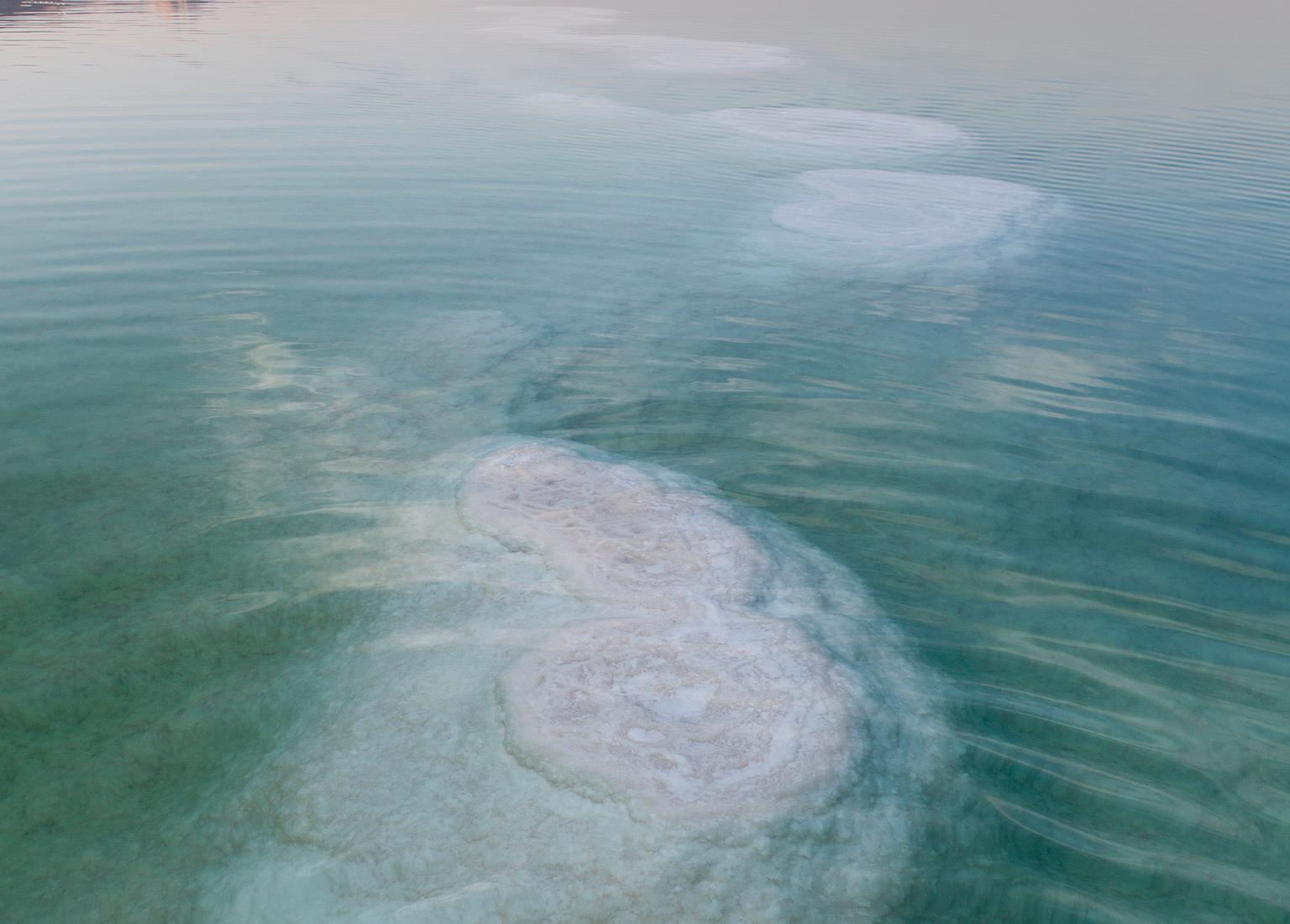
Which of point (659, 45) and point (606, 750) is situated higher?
point (659, 45)

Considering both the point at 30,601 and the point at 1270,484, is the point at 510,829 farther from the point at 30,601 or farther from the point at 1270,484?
the point at 1270,484

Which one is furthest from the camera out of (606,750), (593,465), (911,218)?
(911,218)

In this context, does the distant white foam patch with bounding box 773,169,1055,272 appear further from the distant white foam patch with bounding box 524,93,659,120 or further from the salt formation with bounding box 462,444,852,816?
the salt formation with bounding box 462,444,852,816

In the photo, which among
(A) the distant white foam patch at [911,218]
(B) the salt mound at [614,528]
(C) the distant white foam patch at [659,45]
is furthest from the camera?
(C) the distant white foam patch at [659,45]

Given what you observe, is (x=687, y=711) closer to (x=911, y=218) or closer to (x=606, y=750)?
(x=606, y=750)

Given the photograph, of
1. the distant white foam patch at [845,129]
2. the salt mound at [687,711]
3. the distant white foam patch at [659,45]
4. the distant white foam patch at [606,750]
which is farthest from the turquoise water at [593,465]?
the distant white foam patch at [659,45]

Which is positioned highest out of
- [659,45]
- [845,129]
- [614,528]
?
[659,45]

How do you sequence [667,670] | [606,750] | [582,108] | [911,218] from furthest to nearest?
[582,108] < [911,218] < [667,670] < [606,750]

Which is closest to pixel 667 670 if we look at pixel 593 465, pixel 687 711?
pixel 687 711

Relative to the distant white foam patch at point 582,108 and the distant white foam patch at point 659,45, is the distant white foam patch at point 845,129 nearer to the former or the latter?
the distant white foam patch at point 582,108

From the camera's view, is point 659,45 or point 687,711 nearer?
point 687,711
